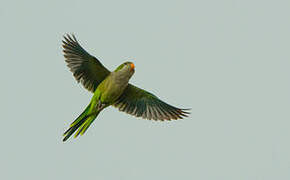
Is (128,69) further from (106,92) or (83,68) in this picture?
(83,68)

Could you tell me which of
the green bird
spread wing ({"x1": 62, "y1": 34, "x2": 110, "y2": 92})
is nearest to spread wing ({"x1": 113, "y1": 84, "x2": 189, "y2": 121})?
the green bird

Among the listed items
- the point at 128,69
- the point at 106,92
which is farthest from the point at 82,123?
the point at 128,69

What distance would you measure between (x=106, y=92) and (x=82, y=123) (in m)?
1.00

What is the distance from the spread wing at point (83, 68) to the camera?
1088 cm

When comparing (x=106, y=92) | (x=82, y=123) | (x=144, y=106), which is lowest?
(x=82, y=123)

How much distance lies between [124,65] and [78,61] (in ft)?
4.83

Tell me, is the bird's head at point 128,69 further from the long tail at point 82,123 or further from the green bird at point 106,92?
the long tail at point 82,123

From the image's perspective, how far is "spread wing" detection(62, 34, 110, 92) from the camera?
428 inches

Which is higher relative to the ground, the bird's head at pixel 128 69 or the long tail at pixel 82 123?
the bird's head at pixel 128 69

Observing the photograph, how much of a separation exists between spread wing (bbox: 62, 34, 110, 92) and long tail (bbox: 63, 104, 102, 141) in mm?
888

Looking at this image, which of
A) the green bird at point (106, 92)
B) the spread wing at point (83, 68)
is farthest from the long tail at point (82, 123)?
the spread wing at point (83, 68)

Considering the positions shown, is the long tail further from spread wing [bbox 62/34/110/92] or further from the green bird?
spread wing [bbox 62/34/110/92]

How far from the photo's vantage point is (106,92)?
33.4ft

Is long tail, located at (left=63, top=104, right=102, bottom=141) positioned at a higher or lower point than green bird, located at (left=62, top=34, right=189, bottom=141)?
lower
